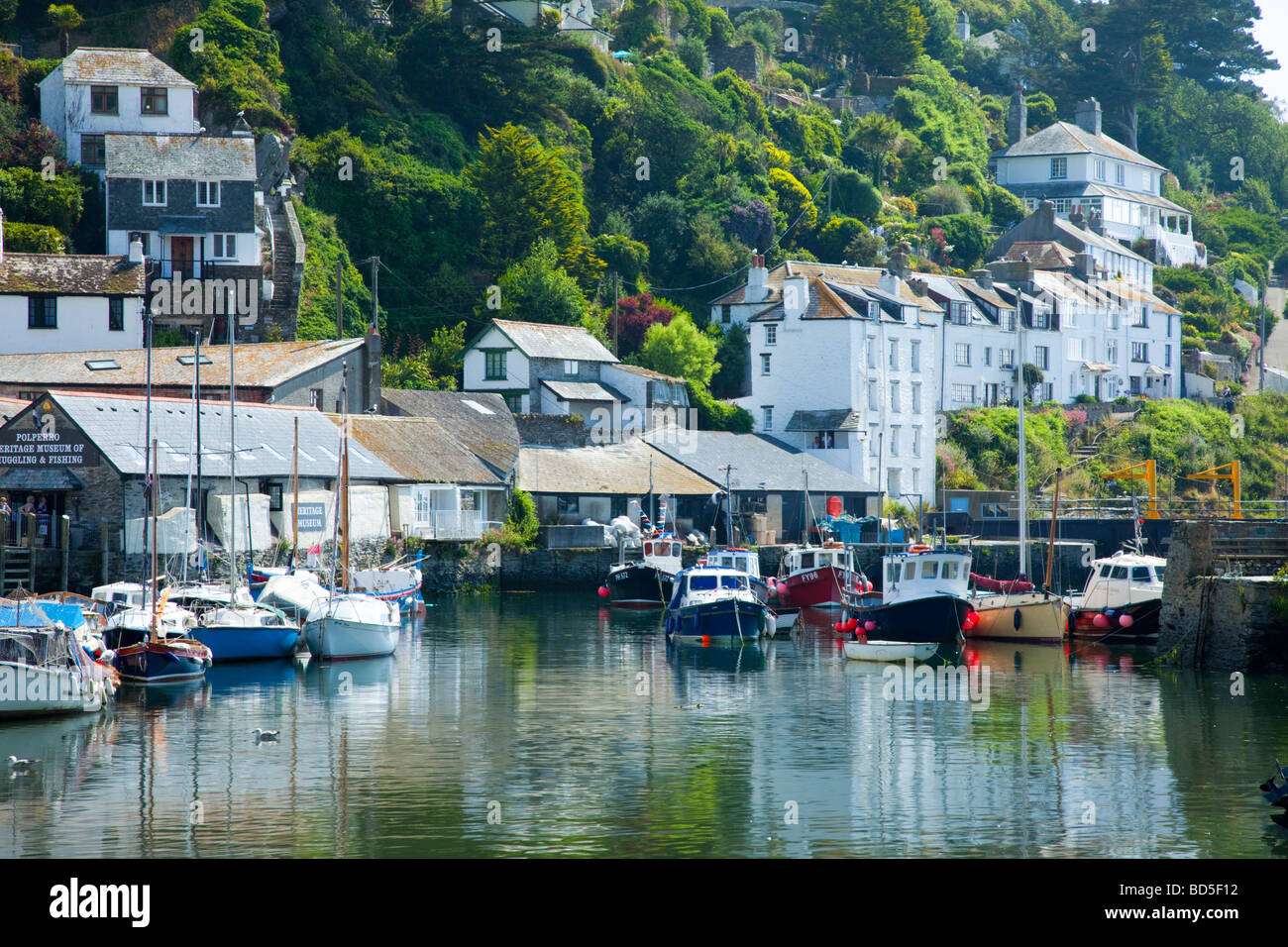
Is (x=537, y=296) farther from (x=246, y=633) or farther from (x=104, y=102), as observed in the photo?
(x=246, y=633)

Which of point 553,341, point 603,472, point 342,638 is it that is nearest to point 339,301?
point 553,341

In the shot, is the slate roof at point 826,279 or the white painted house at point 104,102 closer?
the white painted house at point 104,102

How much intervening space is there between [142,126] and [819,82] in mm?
76355

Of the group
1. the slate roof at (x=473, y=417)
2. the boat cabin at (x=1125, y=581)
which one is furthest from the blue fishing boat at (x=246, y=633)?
the slate roof at (x=473, y=417)

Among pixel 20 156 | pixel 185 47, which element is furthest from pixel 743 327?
pixel 20 156

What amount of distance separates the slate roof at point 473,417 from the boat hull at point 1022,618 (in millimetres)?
26942

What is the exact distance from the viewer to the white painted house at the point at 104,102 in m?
78.1

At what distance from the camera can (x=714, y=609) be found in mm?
50750

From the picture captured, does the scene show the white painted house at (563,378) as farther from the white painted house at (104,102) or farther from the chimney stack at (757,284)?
the white painted house at (104,102)

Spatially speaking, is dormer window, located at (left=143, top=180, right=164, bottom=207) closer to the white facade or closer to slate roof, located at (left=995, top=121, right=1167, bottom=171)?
the white facade

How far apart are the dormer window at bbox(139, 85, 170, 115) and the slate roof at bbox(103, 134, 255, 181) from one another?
2.69m

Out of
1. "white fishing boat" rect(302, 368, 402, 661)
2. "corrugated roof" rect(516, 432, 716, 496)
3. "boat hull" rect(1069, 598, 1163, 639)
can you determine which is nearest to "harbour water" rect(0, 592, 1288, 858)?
"white fishing boat" rect(302, 368, 402, 661)

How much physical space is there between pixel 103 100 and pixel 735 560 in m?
39.6
